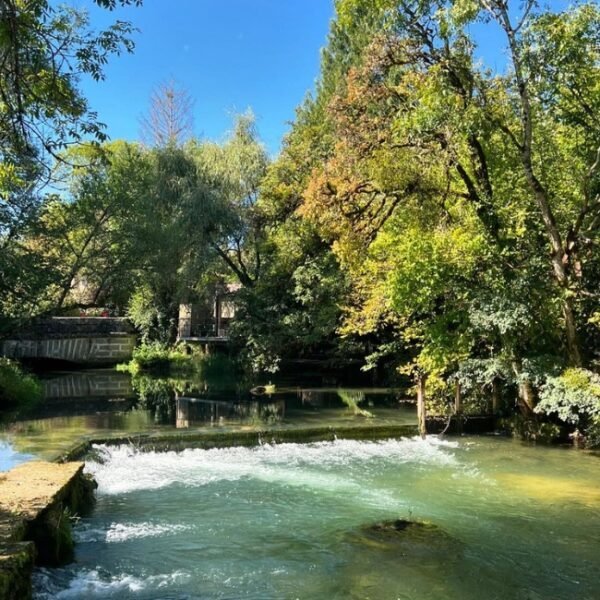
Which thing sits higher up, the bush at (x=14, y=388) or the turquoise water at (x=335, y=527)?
the bush at (x=14, y=388)

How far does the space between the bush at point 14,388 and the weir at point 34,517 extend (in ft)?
34.8

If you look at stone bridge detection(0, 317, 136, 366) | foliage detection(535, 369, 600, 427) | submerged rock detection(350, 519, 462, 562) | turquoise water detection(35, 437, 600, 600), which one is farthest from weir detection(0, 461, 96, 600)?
stone bridge detection(0, 317, 136, 366)

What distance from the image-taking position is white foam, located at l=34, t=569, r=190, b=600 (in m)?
6.09

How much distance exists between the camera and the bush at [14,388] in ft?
59.8

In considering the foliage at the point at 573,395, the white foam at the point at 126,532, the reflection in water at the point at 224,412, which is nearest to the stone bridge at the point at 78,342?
the reflection in water at the point at 224,412

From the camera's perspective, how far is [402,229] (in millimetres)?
15758

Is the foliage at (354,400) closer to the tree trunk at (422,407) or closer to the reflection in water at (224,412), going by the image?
the reflection in water at (224,412)

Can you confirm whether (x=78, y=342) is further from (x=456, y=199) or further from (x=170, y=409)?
(x=456, y=199)

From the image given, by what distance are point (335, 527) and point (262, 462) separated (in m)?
4.18

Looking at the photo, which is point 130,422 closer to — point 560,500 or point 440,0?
point 560,500

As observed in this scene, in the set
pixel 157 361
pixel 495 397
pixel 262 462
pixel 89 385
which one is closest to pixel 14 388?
pixel 89 385

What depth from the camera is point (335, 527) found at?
811 cm

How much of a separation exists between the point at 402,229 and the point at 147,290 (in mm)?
18105

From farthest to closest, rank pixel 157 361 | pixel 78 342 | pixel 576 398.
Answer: pixel 78 342, pixel 157 361, pixel 576 398
